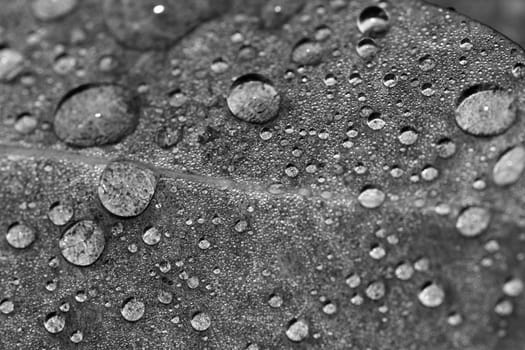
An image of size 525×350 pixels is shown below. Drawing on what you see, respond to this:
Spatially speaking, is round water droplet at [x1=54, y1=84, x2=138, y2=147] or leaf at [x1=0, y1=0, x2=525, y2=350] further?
round water droplet at [x1=54, y1=84, x2=138, y2=147]

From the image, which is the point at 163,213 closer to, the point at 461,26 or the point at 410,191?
the point at 410,191

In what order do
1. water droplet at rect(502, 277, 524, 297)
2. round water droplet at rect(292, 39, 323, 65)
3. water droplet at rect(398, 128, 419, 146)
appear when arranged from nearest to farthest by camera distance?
1. water droplet at rect(502, 277, 524, 297)
2. water droplet at rect(398, 128, 419, 146)
3. round water droplet at rect(292, 39, 323, 65)

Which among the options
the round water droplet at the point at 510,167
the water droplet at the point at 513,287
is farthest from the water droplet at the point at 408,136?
the water droplet at the point at 513,287

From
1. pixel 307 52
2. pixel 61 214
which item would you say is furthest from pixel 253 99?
pixel 61 214

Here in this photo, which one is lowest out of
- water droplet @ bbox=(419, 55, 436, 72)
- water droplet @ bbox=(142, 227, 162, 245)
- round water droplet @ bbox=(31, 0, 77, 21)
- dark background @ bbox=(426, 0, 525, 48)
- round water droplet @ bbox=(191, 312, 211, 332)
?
dark background @ bbox=(426, 0, 525, 48)

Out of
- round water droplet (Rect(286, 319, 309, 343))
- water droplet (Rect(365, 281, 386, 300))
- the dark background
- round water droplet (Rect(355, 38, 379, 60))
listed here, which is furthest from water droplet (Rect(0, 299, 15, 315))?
the dark background

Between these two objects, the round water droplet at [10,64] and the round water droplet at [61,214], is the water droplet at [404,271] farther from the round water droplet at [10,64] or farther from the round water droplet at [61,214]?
the round water droplet at [10,64]

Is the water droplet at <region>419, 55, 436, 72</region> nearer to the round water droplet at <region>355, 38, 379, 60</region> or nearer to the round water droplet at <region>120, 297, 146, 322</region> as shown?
the round water droplet at <region>355, 38, 379, 60</region>
